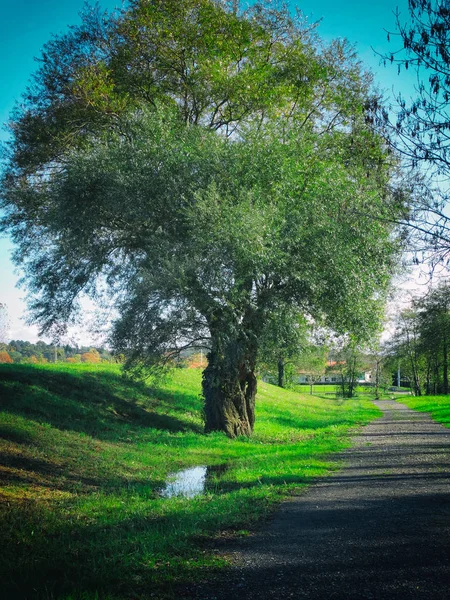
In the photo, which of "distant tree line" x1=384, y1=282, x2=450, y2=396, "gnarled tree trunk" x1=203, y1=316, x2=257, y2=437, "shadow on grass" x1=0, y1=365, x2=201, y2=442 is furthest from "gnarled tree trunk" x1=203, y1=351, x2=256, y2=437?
"distant tree line" x1=384, y1=282, x2=450, y2=396

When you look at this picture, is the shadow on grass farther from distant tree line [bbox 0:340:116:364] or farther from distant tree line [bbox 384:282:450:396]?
distant tree line [bbox 384:282:450:396]

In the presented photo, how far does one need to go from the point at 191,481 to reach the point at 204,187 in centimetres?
981

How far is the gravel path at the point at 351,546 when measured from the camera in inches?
201

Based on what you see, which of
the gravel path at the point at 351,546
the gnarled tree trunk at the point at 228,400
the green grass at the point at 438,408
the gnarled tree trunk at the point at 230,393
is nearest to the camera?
the gravel path at the point at 351,546

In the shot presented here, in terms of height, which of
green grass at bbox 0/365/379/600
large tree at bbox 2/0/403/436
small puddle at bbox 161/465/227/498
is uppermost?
large tree at bbox 2/0/403/436

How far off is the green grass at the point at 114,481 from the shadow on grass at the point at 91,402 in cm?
8

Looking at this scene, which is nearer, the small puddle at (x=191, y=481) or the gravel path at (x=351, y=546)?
the gravel path at (x=351, y=546)

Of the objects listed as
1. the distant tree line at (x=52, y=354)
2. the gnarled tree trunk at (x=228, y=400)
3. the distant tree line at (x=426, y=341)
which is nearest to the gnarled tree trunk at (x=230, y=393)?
the gnarled tree trunk at (x=228, y=400)

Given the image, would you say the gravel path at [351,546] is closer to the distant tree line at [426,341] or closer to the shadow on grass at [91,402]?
the shadow on grass at [91,402]

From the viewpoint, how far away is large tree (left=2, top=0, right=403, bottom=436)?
16266mm

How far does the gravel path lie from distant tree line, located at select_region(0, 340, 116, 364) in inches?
466

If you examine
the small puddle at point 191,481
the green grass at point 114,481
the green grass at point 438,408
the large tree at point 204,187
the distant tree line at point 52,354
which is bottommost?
the green grass at point 438,408

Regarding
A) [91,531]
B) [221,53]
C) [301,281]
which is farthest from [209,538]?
[221,53]

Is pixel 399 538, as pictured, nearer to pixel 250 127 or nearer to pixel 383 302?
pixel 383 302
